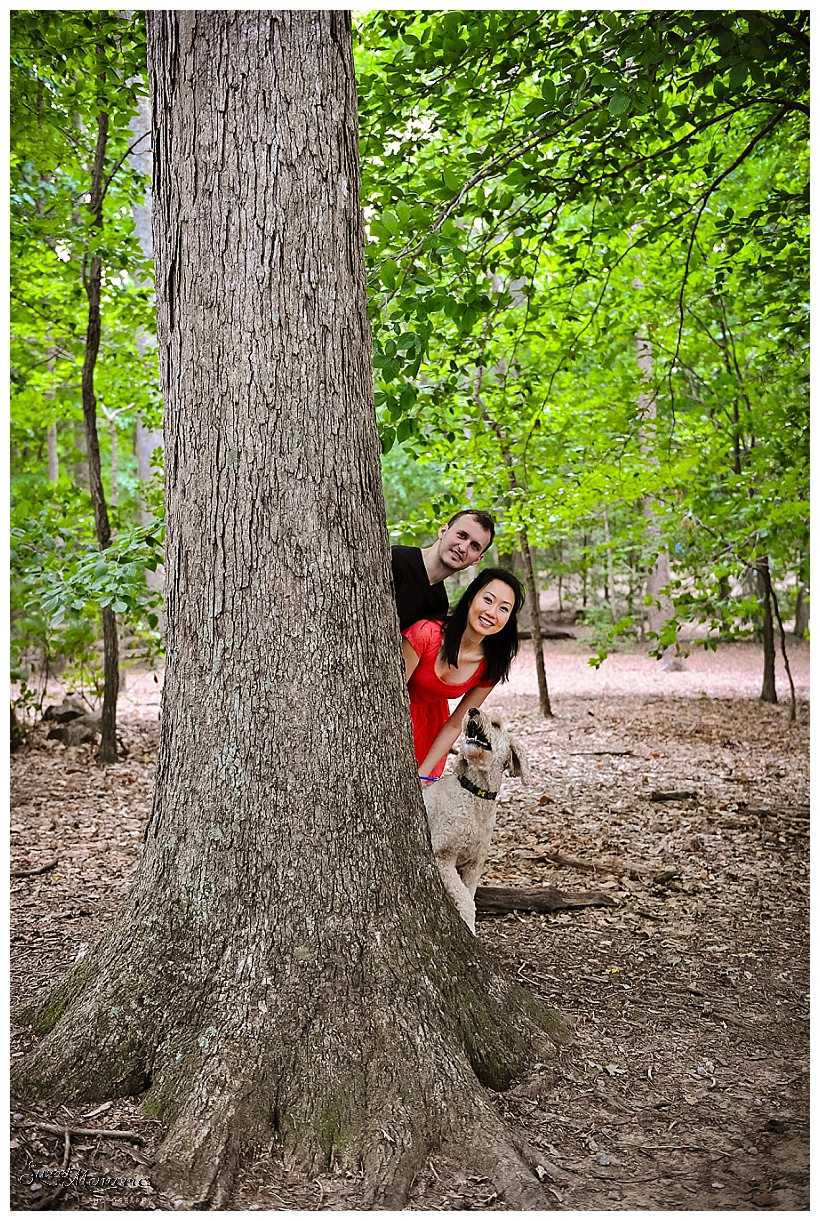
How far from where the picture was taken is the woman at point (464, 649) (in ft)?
12.8

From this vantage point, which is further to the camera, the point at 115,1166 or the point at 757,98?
the point at 757,98

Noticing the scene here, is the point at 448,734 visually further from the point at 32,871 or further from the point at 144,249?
the point at 144,249

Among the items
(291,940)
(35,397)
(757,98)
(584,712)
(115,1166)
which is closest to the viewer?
(115,1166)

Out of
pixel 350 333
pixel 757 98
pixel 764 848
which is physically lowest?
pixel 764 848

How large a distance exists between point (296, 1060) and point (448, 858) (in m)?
1.31

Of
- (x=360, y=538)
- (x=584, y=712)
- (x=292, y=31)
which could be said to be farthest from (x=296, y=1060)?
(x=584, y=712)

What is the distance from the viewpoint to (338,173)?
114 inches

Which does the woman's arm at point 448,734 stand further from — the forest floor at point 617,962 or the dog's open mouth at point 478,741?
the forest floor at point 617,962

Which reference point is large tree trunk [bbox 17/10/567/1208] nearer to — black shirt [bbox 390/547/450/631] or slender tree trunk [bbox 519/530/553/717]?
black shirt [bbox 390/547/450/631]

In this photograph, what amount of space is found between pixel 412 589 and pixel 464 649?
0.37 metres

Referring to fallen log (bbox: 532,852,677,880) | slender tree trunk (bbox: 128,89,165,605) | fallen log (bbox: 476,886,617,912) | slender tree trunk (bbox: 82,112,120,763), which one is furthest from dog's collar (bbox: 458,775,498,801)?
slender tree trunk (bbox: 128,89,165,605)

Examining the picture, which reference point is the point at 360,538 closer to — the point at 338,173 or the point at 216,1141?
the point at 338,173

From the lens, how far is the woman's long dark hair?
3939mm

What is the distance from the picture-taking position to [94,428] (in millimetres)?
7660
